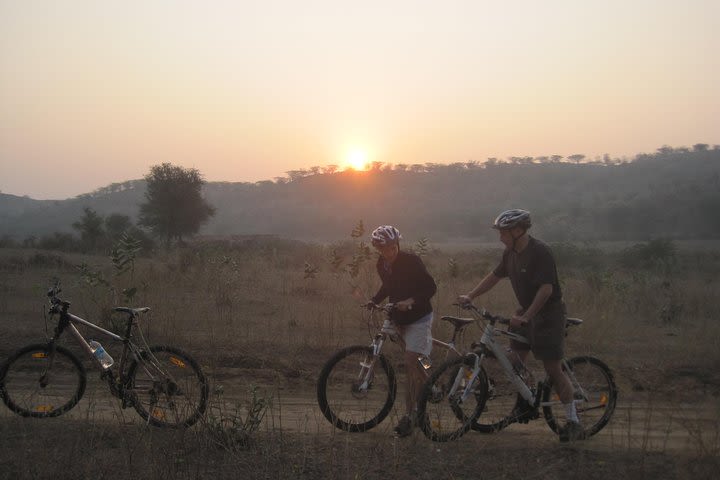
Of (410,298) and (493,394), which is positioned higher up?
(410,298)

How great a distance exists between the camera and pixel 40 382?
5.69 metres

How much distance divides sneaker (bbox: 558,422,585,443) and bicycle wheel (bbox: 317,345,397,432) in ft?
4.93

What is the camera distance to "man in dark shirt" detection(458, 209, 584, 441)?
→ 529 cm

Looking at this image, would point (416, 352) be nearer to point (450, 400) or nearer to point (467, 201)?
point (450, 400)

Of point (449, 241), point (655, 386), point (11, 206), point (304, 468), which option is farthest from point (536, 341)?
point (11, 206)

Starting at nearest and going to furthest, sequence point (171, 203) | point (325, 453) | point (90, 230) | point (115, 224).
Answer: point (325, 453), point (90, 230), point (171, 203), point (115, 224)

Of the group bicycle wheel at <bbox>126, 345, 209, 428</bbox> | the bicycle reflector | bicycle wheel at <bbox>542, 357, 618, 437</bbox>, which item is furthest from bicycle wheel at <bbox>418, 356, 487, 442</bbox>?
the bicycle reflector

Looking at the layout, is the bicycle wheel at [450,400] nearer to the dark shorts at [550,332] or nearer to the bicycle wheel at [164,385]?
the dark shorts at [550,332]

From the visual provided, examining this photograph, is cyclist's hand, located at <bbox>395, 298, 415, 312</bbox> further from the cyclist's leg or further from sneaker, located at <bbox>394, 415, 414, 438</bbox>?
sneaker, located at <bbox>394, 415, 414, 438</bbox>

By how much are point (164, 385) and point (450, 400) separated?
2514 millimetres

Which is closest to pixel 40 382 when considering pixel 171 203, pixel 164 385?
pixel 164 385

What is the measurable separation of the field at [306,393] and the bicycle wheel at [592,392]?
0.17m

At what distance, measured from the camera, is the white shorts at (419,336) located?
18.6 feet

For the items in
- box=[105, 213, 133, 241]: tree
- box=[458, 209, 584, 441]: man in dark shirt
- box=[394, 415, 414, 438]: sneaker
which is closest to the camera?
box=[458, 209, 584, 441]: man in dark shirt
